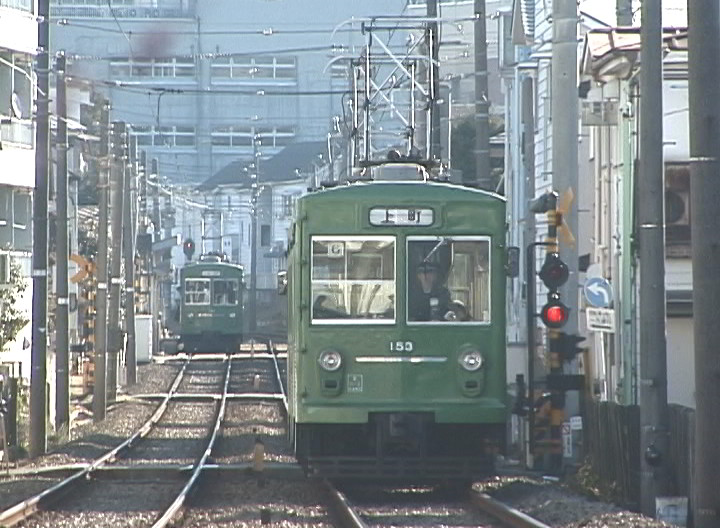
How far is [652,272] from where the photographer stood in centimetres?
1458

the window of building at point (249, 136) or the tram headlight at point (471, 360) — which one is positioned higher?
the window of building at point (249, 136)

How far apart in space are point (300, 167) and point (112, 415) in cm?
4489

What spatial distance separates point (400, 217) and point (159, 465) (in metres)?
6.22

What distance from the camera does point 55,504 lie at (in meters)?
16.0

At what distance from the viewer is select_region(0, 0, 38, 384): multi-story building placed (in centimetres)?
3312

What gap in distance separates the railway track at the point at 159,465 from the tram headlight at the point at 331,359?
5.87ft

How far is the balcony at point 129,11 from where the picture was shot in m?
72.3

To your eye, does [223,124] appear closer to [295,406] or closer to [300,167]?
[300,167]

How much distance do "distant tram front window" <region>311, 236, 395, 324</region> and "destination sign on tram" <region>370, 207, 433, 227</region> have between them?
0.53ft

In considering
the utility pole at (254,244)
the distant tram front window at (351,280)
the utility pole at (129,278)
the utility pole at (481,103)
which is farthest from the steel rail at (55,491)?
the utility pole at (254,244)

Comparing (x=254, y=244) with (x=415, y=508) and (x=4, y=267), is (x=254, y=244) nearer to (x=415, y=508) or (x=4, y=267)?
(x=4, y=267)

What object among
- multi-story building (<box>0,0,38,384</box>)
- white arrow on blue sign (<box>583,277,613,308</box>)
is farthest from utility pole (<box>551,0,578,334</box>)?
multi-story building (<box>0,0,38,384</box>)

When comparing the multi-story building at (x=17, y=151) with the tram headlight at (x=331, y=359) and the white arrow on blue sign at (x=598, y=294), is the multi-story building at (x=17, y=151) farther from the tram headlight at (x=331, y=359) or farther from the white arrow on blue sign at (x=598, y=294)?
the tram headlight at (x=331, y=359)

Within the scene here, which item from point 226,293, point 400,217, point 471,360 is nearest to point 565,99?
point 400,217
